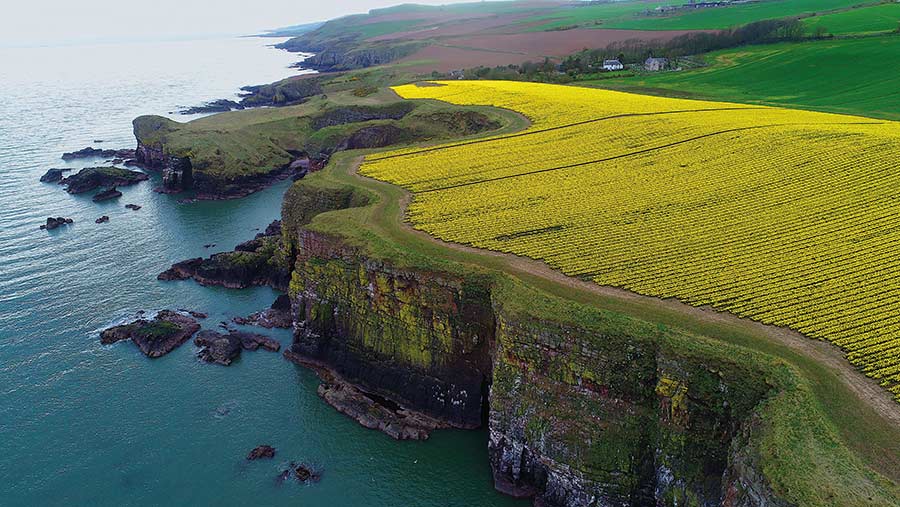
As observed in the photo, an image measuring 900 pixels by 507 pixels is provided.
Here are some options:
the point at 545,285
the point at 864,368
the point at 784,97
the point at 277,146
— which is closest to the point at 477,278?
the point at 545,285

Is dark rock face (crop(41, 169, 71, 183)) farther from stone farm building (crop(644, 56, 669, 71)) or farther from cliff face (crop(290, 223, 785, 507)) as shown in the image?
stone farm building (crop(644, 56, 669, 71))

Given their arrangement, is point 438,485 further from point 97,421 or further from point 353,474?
point 97,421

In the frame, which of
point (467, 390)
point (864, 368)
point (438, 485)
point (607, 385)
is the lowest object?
point (438, 485)

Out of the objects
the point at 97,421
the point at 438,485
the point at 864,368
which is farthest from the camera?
the point at 97,421

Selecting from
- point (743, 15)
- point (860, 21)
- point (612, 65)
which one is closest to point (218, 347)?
point (612, 65)

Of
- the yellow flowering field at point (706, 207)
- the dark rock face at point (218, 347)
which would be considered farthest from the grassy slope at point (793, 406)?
the dark rock face at point (218, 347)

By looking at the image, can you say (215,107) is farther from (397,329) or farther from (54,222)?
(397,329)
